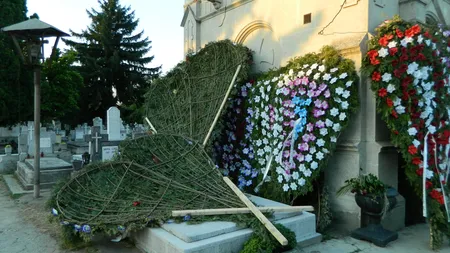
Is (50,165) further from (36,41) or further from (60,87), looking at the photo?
(60,87)

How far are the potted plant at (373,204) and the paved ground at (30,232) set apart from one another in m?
2.98

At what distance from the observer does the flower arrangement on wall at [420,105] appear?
4.00 meters

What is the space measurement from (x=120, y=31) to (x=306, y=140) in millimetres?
33440

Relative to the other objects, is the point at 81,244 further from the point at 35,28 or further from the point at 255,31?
the point at 255,31

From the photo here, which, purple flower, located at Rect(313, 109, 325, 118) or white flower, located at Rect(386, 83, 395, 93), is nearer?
white flower, located at Rect(386, 83, 395, 93)

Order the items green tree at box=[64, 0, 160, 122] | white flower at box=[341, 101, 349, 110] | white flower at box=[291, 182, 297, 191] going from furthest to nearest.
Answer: green tree at box=[64, 0, 160, 122] → white flower at box=[291, 182, 297, 191] → white flower at box=[341, 101, 349, 110]

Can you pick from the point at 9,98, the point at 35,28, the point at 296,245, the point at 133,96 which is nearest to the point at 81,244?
the point at 296,245

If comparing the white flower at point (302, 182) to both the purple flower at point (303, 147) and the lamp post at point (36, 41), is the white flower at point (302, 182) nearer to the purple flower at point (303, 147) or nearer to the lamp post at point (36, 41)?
the purple flower at point (303, 147)

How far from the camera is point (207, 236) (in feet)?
11.2

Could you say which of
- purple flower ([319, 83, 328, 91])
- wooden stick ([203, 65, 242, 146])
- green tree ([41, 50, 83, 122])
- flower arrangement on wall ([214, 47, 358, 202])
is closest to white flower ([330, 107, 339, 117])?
flower arrangement on wall ([214, 47, 358, 202])

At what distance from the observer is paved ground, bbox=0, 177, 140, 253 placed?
403 centimetres

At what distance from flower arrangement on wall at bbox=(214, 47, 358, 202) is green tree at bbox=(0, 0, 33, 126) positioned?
17.9 m

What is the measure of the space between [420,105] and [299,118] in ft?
5.17

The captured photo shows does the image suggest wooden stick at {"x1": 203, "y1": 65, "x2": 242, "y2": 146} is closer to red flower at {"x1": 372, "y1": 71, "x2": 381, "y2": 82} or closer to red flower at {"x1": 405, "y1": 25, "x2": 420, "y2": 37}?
red flower at {"x1": 372, "y1": 71, "x2": 381, "y2": 82}
